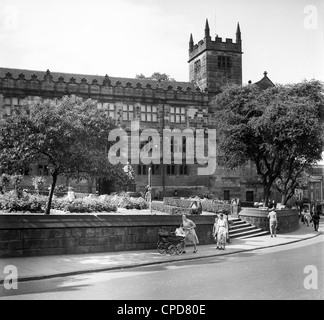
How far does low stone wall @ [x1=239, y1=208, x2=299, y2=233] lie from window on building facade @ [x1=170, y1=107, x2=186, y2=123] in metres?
22.1

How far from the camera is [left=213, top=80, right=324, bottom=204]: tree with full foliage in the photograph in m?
31.6

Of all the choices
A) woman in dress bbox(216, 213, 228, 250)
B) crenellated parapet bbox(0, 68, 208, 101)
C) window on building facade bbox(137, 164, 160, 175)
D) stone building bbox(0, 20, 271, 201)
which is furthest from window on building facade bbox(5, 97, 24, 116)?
woman in dress bbox(216, 213, 228, 250)

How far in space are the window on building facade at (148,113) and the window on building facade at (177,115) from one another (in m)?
2.21

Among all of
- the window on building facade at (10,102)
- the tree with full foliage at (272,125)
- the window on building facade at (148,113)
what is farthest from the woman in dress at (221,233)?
the window on building facade at (10,102)

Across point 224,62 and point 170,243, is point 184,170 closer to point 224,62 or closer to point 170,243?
point 224,62

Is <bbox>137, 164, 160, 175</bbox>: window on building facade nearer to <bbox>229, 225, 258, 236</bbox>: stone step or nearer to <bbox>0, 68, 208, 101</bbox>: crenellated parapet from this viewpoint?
<bbox>0, 68, 208, 101</bbox>: crenellated parapet

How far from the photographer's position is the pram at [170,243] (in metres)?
18.2

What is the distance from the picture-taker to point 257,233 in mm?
28328

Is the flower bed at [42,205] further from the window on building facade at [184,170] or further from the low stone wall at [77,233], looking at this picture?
the window on building facade at [184,170]

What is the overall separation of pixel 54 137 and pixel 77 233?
442 centimetres

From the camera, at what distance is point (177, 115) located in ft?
168

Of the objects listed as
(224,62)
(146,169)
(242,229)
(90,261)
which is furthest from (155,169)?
(90,261)
